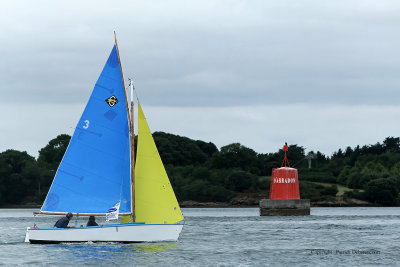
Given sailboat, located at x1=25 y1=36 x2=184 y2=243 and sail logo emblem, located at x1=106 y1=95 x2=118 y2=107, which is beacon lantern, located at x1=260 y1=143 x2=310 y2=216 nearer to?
sailboat, located at x1=25 y1=36 x2=184 y2=243

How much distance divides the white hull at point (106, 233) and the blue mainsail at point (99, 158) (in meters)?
1.64

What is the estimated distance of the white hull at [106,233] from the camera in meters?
53.4

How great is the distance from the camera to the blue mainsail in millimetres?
54875

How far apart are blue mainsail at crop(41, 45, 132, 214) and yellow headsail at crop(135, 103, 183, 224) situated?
0.79 m

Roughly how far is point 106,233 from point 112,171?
14.0ft

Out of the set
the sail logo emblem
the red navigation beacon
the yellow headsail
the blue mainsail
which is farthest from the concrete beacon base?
the sail logo emblem

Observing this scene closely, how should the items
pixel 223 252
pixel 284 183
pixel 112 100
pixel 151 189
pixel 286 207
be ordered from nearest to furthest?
pixel 112 100, pixel 151 189, pixel 223 252, pixel 284 183, pixel 286 207

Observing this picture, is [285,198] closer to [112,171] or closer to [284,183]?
[284,183]

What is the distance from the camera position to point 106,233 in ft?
Answer: 175

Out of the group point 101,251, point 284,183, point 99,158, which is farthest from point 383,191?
point 101,251

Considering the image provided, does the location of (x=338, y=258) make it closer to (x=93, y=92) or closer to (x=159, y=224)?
(x=159, y=224)

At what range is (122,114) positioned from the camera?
55281mm

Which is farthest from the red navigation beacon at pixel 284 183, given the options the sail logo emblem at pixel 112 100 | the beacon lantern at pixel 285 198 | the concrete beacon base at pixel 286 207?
the sail logo emblem at pixel 112 100

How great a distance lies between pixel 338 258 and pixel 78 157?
659 inches
